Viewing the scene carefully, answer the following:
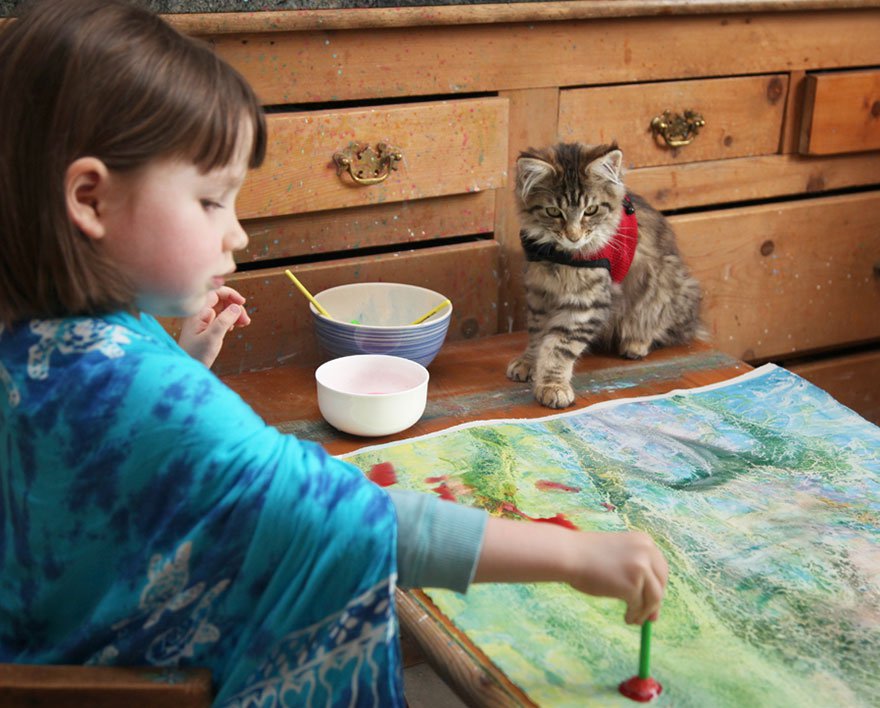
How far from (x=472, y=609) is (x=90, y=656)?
35 cm

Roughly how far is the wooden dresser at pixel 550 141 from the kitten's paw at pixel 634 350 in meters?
0.25

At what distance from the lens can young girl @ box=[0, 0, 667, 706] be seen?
0.75 meters

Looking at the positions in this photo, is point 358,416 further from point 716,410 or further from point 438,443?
point 716,410

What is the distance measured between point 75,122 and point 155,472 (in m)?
0.28

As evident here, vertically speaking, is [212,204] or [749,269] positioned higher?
[212,204]

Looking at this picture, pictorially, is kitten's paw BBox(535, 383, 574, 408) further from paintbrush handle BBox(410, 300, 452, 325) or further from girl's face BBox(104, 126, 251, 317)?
girl's face BBox(104, 126, 251, 317)

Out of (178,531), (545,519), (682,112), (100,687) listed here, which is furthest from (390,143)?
(100,687)

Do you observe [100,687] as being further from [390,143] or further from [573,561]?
[390,143]

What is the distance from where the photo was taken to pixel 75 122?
0.75m

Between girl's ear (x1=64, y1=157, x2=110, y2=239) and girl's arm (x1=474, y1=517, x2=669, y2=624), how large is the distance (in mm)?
408

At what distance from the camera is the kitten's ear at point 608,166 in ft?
4.94

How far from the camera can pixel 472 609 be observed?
37.2 inches

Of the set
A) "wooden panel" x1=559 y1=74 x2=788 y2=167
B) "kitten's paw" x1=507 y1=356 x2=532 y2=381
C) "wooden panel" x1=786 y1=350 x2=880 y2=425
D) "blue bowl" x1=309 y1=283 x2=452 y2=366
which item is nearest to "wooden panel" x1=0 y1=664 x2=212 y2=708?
"blue bowl" x1=309 y1=283 x2=452 y2=366

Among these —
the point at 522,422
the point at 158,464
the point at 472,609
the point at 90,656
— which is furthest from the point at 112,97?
the point at 522,422
